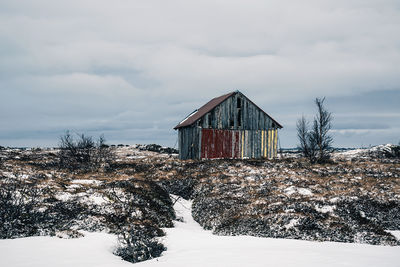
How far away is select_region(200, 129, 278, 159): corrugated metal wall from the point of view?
3198cm

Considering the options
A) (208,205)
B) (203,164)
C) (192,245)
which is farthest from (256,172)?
(192,245)

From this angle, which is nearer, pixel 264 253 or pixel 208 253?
pixel 264 253

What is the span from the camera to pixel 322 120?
3225 cm

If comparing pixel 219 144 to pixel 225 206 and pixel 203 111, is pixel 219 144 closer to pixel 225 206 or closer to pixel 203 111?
pixel 203 111

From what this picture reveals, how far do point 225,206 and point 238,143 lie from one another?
1823cm

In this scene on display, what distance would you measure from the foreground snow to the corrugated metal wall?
21.3 meters

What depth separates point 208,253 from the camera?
326 inches

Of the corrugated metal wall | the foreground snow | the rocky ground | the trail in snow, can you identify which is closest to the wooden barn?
the corrugated metal wall

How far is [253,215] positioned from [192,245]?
4173 millimetres

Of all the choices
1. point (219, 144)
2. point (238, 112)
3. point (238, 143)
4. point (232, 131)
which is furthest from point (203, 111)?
point (238, 143)

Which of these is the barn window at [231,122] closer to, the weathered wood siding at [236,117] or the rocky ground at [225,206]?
the weathered wood siding at [236,117]

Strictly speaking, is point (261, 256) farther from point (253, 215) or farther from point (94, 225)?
point (94, 225)

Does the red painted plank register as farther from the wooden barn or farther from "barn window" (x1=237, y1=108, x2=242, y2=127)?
"barn window" (x1=237, y1=108, x2=242, y2=127)

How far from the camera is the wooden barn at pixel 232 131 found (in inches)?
1260
